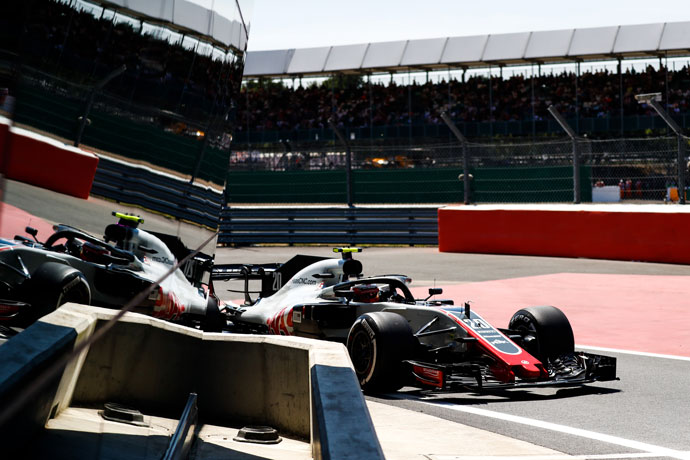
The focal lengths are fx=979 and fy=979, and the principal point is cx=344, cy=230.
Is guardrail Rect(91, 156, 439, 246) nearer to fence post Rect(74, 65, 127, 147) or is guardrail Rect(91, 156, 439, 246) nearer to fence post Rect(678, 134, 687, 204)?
fence post Rect(678, 134, 687, 204)

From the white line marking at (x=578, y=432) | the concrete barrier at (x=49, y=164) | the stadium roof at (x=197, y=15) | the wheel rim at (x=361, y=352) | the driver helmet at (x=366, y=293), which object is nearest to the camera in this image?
the concrete barrier at (x=49, y=164)

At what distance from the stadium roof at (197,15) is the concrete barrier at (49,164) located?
0.62 feet

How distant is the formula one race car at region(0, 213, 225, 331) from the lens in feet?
3.65

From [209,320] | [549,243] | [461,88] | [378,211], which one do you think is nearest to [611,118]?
[461,88]

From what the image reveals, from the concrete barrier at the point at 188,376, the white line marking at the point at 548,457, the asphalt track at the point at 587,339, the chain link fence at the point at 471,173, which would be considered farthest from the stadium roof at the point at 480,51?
the concrete barrier at the point at 188,376

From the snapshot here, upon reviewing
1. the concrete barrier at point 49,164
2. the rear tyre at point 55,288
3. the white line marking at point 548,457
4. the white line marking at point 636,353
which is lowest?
the white line marking at point 548,457

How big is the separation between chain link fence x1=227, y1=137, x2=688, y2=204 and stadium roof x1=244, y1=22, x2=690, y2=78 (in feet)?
17.6

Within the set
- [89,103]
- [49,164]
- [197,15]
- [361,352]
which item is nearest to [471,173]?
[361,352]

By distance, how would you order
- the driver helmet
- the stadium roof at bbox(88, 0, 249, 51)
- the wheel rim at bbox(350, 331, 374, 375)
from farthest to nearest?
the driver helmet, the wheel rim at bbox(350, 331, 374, 375), the stadium roof at bbox(88, 0, 249, 51)

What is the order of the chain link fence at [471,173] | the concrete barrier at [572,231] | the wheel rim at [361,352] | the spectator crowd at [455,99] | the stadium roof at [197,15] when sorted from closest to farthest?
the stadium roof at [197,15]
the wheel rim at [361,352]
the concrete barrier at [572,231]
the chain link fence at [471,173]
the spectator crowd at [455,99]

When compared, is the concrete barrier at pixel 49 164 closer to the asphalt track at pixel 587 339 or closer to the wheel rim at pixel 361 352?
the asphalt track at pixel 587 339

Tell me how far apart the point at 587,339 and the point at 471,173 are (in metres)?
13.2

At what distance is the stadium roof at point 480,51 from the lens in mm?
32125

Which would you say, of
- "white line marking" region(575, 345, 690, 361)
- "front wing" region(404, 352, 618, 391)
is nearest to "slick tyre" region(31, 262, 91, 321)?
"front wing" region(404, 352, 618, 391)
